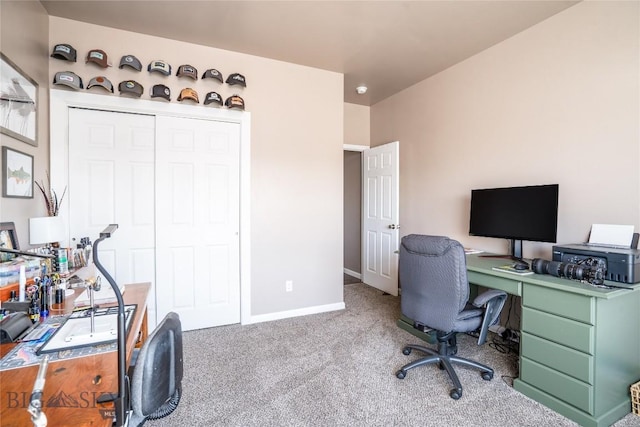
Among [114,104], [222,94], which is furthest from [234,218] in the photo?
[114,104]

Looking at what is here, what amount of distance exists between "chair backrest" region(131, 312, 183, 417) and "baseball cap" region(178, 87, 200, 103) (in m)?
2.27

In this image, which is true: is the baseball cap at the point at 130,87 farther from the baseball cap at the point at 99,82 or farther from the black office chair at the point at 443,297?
the black office chair at the point at 443,297

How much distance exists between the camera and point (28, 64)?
212 centimetres

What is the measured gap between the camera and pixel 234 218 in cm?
313

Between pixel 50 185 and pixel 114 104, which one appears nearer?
pixel 50 185

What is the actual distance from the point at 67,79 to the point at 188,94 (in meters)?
0.86

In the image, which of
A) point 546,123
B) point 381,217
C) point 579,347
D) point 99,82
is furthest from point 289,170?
point 579,347

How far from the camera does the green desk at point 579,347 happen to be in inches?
66.5

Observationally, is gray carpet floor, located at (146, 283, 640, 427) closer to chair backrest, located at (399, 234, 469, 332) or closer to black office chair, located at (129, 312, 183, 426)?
chair backrest, located at (399, 234, 469, 332)

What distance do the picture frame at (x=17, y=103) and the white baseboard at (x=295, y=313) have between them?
230cm

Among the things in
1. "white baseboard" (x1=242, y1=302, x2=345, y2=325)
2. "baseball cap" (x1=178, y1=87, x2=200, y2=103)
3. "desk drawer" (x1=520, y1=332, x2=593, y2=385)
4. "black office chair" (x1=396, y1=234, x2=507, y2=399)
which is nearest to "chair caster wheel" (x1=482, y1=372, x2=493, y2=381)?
"black office chair" (x1=396, y1=234, x2=507, y2=399)

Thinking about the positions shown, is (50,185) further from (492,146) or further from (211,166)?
(492,146)

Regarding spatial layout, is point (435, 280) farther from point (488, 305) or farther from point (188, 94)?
point (188, 94)

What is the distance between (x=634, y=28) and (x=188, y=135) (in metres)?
3.44
